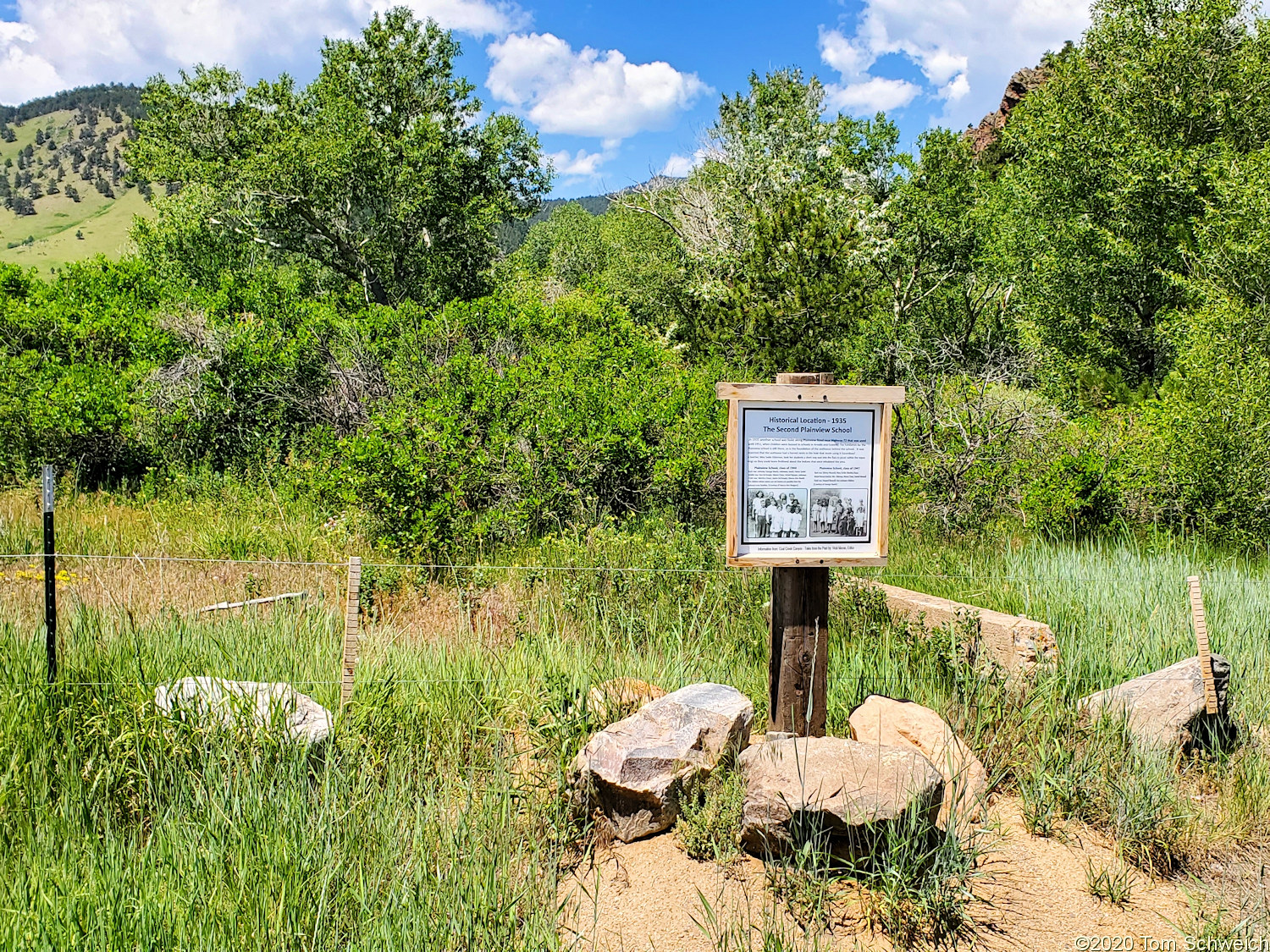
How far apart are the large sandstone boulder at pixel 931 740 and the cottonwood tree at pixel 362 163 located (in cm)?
1599

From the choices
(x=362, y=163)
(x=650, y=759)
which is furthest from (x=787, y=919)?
(x=362, y=163)

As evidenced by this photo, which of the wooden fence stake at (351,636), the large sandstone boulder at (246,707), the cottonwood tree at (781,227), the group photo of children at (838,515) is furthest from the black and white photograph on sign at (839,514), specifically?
the cottonwood tree at (781,227)

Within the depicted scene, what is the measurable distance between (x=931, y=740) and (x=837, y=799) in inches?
35.9

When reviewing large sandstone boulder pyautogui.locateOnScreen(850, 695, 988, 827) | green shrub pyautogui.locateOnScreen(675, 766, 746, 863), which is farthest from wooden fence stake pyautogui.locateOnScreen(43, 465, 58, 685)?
large sandstone boulder pyautogui.locateOnScreen(850, 695, 988, 827)

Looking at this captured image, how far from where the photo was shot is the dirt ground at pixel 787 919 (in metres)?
2.79

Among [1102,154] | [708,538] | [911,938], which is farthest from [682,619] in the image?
[1102,154]

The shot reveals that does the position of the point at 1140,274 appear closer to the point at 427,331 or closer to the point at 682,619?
the point at 427,331

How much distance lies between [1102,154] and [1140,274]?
2.62 m

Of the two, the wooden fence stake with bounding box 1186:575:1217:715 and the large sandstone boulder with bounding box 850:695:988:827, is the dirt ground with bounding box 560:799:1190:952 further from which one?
the wooden fence stake with bounding box 1186:575:1217:715

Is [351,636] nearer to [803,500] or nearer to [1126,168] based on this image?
[803,500]

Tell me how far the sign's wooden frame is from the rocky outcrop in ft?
136

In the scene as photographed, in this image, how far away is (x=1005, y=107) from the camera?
42062 millimetres

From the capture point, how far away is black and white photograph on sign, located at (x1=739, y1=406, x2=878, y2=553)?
381cm

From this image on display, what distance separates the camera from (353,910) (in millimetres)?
2611
